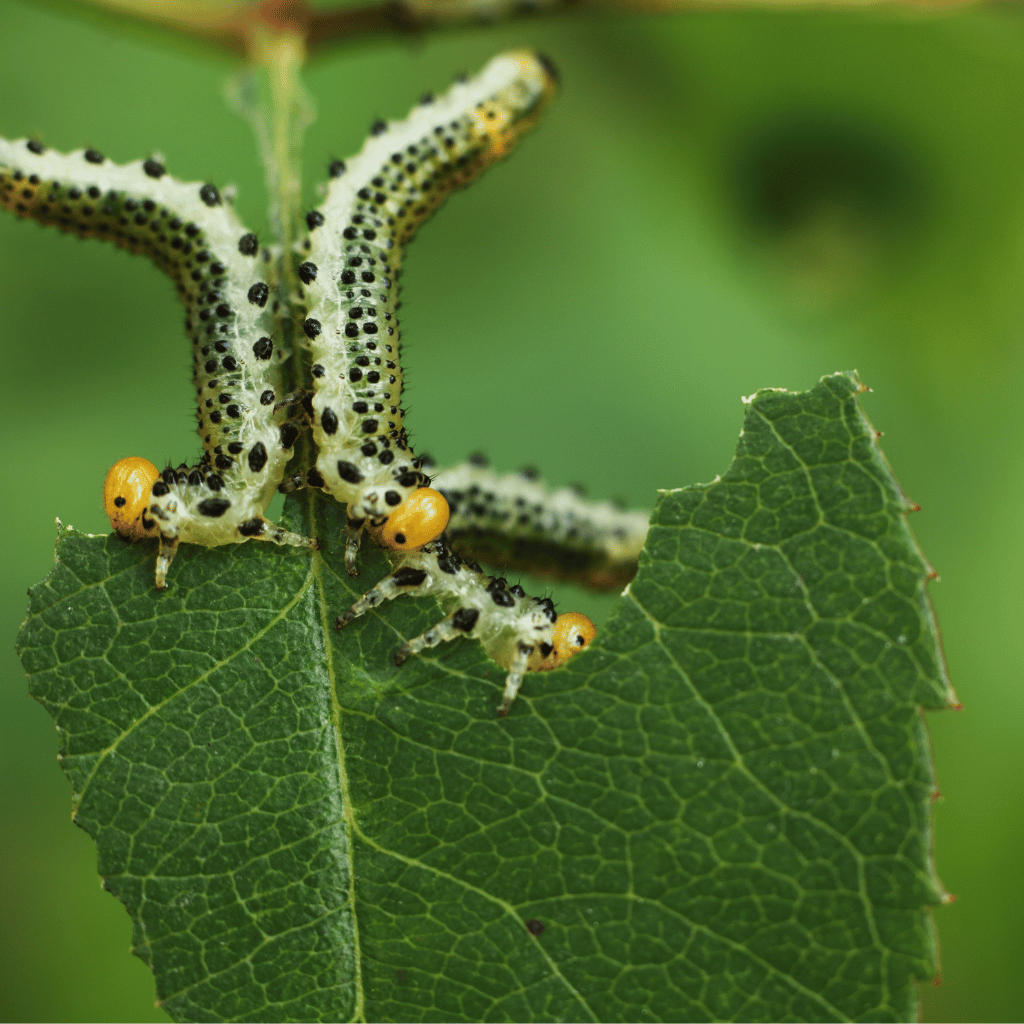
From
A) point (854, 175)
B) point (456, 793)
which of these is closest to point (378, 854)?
point (456, 793)

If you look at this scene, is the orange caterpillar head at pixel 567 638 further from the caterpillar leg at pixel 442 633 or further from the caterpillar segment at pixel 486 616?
the caterpillar leg at pixel 442 633

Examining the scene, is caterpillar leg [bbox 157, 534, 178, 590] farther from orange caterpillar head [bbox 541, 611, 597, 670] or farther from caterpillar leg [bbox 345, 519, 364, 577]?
orange caterpillar head [bbox 541, 611, 597, 670]

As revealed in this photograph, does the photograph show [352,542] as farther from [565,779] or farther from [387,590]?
[565,779]

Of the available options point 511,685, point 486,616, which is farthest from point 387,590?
point 511,685

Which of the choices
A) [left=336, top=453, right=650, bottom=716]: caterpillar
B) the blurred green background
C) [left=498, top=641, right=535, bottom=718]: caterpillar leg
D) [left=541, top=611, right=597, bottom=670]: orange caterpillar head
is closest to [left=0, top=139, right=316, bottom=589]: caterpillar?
[left=336, top=453, right=650, bottom=716]: caterpillar

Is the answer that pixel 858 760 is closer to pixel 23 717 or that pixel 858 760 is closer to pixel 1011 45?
pixel 23 717
